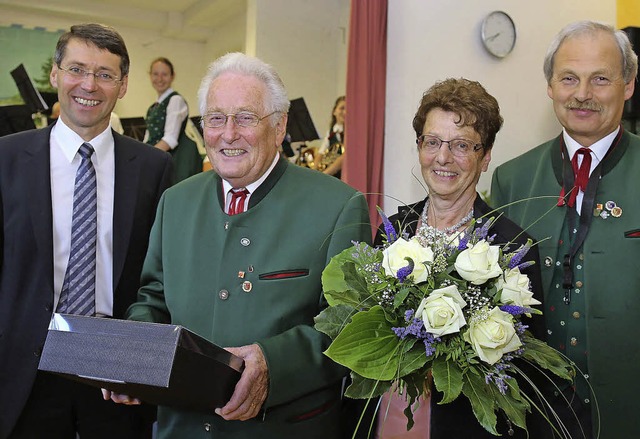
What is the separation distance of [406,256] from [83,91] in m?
1.57

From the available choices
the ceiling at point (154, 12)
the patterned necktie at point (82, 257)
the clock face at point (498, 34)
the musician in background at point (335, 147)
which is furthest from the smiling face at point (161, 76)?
the patterned necktie at point (82, 257)

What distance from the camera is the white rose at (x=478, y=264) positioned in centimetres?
164

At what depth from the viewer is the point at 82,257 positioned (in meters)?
2.51

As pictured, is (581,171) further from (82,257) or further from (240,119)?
(82,257)

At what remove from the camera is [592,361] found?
98.4 inches

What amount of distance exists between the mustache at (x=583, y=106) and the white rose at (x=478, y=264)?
1.24 m

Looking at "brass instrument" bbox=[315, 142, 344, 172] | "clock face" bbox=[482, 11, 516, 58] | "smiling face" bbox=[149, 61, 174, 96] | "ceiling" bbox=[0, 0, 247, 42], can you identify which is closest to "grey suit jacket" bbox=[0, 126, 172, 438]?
"clock face" bbox=[482, 11, 516, 58]

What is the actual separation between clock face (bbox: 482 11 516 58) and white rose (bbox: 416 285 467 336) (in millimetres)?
4408

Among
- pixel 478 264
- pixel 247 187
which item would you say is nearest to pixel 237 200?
pixel 247 187

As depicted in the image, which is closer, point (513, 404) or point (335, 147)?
point (513, 404)

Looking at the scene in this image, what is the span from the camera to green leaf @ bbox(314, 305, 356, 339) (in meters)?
1.75

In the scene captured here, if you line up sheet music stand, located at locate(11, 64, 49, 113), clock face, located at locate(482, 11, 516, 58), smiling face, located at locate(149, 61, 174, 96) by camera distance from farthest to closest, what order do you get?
smiling face, located at locate(149, 61, 174, 96)
sheet music stand, located at locate(11, 64, 49, 113)
clock face, located at locate(482, 11, 516, 58)

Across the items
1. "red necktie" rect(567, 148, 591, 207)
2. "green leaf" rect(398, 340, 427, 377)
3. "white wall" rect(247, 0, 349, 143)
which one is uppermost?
"white wall" rect(247, 0, 349, 143)

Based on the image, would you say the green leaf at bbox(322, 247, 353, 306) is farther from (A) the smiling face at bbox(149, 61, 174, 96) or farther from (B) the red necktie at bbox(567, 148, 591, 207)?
(A) the smiling face at bbox(149, 61, 174, 96)
